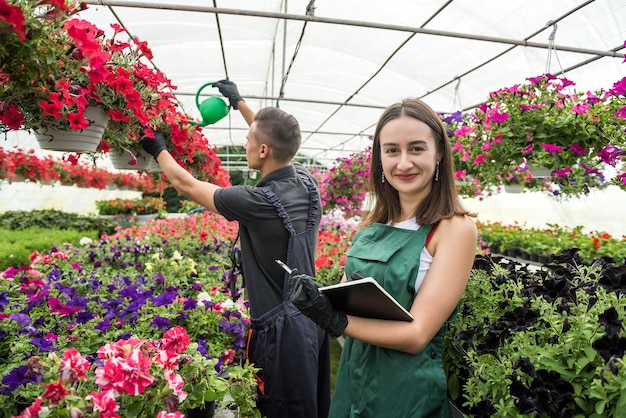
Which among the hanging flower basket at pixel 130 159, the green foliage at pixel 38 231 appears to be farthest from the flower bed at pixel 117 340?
the green foliage at pixel 38 231

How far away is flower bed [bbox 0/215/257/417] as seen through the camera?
91 cm

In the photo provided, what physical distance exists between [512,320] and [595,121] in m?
1.20

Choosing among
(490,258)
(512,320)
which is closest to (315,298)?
(512,320)

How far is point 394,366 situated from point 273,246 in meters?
0.80

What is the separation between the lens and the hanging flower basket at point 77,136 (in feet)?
3.82

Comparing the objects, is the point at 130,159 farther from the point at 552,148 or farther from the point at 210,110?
the point at 552,148

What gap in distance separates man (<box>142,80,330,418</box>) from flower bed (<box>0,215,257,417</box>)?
161mm

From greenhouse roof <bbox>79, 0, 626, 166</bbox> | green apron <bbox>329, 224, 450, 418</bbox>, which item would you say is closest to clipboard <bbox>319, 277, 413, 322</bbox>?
green apron <bbox>329, 224, 450, 418</bbox>

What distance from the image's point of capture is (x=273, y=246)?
5.90ft

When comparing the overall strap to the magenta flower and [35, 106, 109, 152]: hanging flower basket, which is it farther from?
the magenta flower

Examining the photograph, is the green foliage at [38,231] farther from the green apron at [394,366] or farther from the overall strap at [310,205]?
the green apron at [394,366]

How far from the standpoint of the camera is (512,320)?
3.91ft

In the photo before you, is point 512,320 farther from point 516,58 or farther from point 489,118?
point 516,58

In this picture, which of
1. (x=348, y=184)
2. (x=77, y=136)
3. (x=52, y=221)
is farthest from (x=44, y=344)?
(x=52, y=221)
